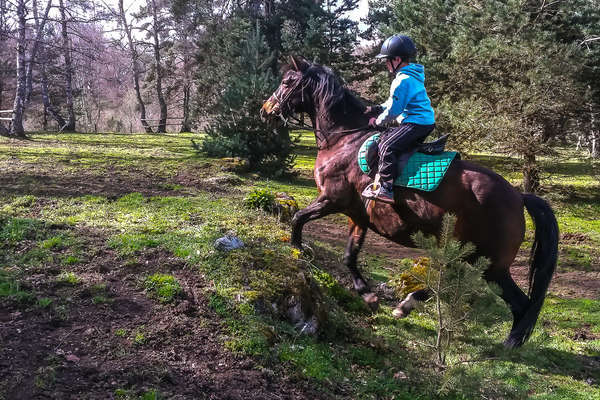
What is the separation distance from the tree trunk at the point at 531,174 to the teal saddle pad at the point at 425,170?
402 inches

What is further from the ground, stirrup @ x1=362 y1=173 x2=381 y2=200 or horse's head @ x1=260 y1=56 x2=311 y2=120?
horse's head @ x1=260 y1=56 x2=311 y2=120

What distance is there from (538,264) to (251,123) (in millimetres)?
10905

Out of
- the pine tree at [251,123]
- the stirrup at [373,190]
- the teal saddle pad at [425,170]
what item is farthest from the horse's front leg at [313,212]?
the pine tree at [251,123]

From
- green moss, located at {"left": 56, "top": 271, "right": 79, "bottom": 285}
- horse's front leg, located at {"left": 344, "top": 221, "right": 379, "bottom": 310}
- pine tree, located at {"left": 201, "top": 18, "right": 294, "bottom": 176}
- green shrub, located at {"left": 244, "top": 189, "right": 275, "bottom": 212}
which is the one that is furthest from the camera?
pine tree, located at {"left": 201, "top": 18, "right": 294, "bottom": 176}

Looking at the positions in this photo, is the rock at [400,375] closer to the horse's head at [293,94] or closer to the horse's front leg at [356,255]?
the horse's front leg at [356,255]

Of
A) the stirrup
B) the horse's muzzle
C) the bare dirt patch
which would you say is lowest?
the bare dirt patch

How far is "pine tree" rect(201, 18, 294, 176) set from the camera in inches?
562

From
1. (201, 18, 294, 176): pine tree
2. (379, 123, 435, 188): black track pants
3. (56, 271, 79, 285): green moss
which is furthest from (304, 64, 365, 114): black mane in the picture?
(201, 18, 294, 176): pine tree

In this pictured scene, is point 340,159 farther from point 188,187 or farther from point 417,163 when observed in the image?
point 188,187

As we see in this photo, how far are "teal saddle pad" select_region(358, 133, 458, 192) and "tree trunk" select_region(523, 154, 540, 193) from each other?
33.5ft

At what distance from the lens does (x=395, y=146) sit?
5.21 m

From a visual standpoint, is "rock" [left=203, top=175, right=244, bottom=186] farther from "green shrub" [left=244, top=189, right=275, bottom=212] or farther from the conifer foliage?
the conifer foliage

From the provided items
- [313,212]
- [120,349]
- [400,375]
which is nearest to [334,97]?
[313,212]

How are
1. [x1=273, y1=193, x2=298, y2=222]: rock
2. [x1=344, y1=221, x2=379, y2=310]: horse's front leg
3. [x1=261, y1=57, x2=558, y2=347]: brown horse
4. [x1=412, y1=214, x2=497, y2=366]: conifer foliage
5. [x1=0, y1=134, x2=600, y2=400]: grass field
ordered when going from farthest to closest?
[x1=273, y1=193, x2=298, y2=222]: rock
[x1=344, y1=221, x2=379, y2=310]: horse's front leg
[x1=261, y1=57, x2=558, y2=347]: brown horse
[x1=412, y1=214, x2=497, y2=366]: conifer foliage
[x1=0, y1=134, x2=600, y2=400]: grass field
